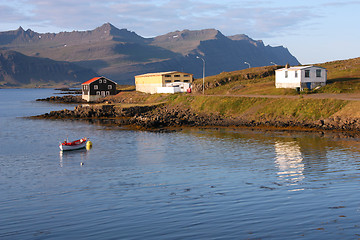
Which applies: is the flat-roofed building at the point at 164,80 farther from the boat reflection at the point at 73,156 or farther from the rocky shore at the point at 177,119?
Answer: the boat reflection at the point at 73,156

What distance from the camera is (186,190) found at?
3303 centimetres

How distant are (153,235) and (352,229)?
10580mm

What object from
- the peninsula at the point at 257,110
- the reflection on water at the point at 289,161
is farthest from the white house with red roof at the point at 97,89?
the reflection on water at the point at 289,161

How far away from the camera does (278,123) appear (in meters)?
74.0

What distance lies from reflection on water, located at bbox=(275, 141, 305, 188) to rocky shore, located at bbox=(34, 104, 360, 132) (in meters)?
13.5

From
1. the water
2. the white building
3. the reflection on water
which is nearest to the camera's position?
the water

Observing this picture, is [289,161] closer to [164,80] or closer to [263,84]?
[263,84]

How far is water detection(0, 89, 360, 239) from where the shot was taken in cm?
2367

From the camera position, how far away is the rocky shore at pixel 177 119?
226 ft

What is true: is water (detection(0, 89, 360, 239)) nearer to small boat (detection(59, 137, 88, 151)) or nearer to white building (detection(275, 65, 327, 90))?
small boat (detection(59, 137, 88, 151))

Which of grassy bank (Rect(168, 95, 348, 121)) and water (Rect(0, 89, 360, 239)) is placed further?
grassy bank (Rect(168, 95, 348, 121))

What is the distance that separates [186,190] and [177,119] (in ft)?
170

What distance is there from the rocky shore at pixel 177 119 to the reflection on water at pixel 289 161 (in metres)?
13.5

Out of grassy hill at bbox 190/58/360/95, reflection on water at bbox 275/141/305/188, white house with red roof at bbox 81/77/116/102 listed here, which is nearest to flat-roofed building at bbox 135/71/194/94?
grassy hill at bbox 190/58/360/95
